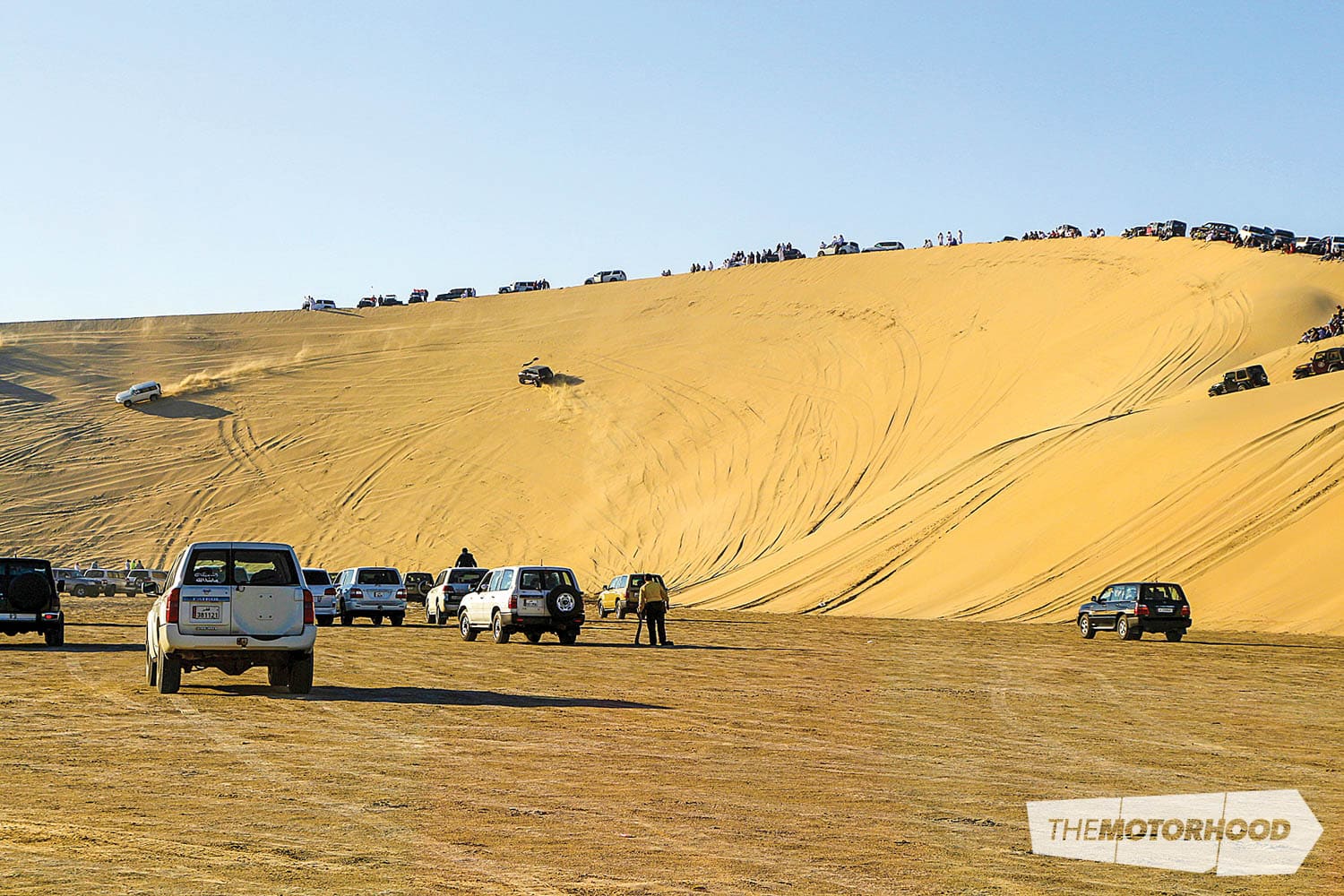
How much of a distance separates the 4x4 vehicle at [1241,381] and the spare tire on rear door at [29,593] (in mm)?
38105

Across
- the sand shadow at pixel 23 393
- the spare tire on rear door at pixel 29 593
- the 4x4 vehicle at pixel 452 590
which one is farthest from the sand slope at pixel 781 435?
the spare tire on rear door at pixel 29 593

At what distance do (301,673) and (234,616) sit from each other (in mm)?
1112

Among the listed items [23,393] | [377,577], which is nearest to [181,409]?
[23,393]

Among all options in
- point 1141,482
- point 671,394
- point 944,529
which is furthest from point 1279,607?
point 671,394

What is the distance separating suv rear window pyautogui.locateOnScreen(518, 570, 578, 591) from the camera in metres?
30.1

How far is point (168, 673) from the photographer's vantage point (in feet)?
59.7

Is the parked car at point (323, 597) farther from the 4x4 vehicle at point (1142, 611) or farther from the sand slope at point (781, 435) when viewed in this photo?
the 4x4 vehicle at point (1142, 611)

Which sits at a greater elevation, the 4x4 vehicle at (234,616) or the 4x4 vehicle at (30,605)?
the 4x4 vehicle at (234,616)

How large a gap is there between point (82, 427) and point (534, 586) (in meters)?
55.7

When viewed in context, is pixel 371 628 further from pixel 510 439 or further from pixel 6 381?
pixel 6 381

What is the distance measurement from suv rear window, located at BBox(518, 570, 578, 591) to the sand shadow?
6093 cm

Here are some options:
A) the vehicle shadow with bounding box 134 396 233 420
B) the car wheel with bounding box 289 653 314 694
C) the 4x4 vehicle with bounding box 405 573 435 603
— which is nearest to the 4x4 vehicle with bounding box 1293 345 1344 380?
the 4x4 vehicle with bounding box 405 573 435 603

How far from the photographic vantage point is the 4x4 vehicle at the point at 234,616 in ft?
58.5

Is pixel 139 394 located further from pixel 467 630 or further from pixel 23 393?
pixel 467 630
